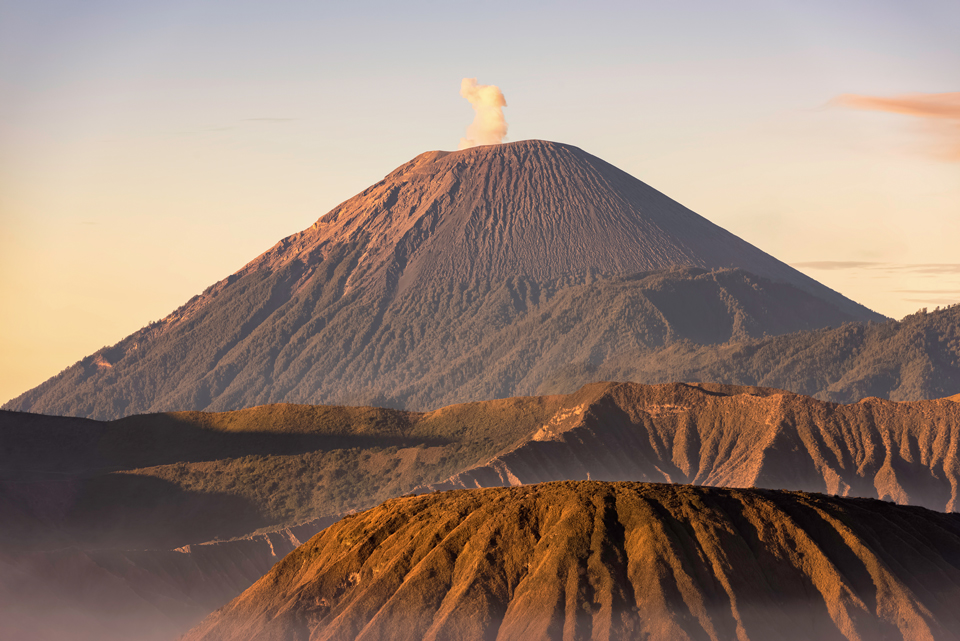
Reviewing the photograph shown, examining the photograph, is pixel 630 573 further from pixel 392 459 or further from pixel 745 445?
pixel 392 459

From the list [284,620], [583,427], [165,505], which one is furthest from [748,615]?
[165,505]

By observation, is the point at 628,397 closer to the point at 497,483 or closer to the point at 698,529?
the point at 497,483

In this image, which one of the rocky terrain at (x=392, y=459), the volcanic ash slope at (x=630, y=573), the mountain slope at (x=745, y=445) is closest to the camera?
the volcanic ash slope at (x=630, y=573)

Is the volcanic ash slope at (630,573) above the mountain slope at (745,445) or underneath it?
above

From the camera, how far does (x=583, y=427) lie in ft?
540

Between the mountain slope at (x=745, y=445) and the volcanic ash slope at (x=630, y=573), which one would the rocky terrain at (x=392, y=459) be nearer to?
the mountain slope at (x=745, y=445)

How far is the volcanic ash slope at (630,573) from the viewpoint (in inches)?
2918

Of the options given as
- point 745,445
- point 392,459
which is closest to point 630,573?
point 745,445

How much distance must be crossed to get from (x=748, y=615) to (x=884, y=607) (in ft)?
28.8

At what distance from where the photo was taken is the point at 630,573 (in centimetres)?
7669

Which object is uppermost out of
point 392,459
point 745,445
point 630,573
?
point 630,573

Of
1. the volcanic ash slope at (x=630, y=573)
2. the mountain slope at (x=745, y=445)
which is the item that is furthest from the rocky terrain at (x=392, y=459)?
the volcanic ash slope at (x=630, y=573)

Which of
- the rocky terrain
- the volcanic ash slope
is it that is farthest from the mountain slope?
the volcanic ash slope

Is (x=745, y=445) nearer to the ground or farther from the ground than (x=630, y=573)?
nearer to the ground
